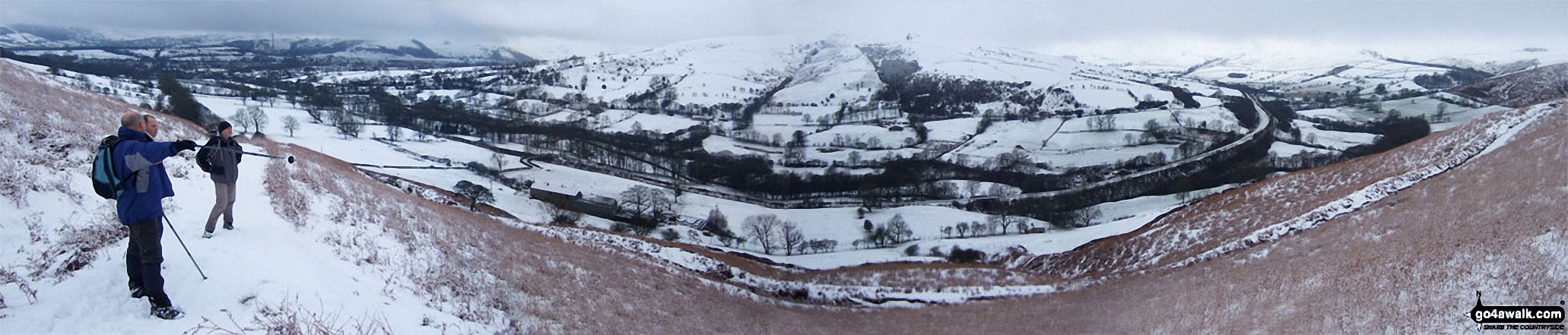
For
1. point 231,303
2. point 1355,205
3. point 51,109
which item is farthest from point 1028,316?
point 51,109

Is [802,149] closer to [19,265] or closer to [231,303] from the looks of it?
[231,303]

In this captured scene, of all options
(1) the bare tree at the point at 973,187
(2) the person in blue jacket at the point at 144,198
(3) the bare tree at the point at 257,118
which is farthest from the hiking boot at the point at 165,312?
(3) the bare tree at the point at 257,118

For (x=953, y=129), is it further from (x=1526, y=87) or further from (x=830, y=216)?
(x=1526, y=87)

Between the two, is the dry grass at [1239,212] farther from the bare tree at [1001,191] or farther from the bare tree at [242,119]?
the bare tree at [242,119]

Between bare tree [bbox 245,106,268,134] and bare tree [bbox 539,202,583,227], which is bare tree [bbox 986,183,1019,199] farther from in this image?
bare tree [bbox 245,106,268,134]

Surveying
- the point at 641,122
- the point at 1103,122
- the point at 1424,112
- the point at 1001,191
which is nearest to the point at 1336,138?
the point at 1424,112

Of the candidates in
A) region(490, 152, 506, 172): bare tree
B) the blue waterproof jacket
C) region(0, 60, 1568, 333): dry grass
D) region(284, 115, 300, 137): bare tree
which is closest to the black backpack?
the blue waterproof jacket
